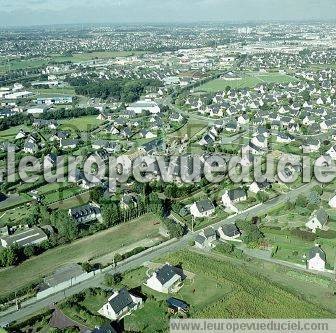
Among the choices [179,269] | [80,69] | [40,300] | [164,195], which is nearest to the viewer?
[40,300]

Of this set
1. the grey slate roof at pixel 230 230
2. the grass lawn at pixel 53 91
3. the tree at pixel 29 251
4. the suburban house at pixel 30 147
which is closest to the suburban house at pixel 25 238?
the tree at pixel 29 251

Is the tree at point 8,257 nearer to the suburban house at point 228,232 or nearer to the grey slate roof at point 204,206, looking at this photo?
the suburban house at point 228,232

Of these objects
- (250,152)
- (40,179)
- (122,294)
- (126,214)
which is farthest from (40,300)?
(250,152)

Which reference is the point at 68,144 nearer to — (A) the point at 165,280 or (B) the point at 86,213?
(B) the point at 86,213

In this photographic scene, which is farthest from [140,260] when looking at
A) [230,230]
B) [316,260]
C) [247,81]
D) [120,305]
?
[247,81]

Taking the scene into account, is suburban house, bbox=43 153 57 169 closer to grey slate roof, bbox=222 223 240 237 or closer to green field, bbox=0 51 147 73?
grey slate roof, bbox=222 223 240 237

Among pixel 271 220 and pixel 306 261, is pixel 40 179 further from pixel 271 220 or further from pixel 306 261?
pixel 306 261
